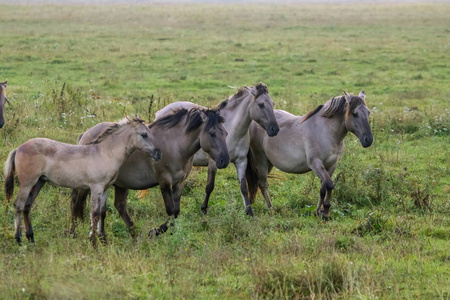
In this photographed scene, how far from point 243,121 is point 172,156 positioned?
159 cm

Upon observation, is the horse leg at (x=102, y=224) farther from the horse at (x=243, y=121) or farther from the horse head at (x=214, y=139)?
the horse at (x=243, y=121)

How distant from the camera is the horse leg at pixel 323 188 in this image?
26.5 ft

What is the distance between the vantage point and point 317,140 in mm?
8516

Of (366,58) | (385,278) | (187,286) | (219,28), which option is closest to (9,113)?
(187,286)

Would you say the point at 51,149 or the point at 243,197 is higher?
the point at 51,149

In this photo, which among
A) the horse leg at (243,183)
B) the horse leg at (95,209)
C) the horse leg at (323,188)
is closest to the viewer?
the horse leg at (95,209)

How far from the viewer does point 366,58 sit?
25703 mm

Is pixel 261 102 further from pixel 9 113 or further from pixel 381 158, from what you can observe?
pixel 9 113

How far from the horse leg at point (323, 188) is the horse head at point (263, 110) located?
77 cm

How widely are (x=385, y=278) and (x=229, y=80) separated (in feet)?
49.3

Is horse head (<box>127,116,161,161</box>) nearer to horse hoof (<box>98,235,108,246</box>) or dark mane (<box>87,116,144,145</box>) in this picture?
dark mane (<box>87,116,144,145</box>)

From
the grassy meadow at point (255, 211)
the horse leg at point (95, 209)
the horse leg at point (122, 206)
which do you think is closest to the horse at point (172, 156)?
the horse leg at point (122, 206)

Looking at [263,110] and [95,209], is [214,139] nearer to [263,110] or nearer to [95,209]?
[263,110]

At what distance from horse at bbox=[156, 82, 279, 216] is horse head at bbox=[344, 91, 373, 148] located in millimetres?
1054
